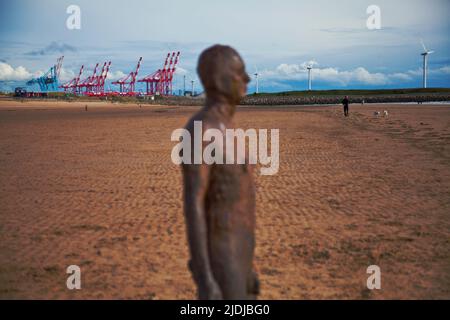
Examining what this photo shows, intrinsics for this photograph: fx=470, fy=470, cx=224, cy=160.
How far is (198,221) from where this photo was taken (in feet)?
9.72

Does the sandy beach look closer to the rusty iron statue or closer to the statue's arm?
the rusty iron statue

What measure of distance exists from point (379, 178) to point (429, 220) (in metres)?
3.77

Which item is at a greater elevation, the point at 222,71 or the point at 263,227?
the point at 222,71

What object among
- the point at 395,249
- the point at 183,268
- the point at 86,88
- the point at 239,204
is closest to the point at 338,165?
the point at 395,249

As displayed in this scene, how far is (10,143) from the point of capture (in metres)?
20.4

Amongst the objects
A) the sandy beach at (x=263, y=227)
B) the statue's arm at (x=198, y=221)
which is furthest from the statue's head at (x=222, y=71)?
the sandy beach at (x=263, y=227)

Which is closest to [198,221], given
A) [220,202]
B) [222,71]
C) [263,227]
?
[220,202]

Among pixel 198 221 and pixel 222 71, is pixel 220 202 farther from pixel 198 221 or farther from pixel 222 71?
pixel 222 71

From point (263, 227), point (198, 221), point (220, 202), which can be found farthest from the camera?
point (263, 227)

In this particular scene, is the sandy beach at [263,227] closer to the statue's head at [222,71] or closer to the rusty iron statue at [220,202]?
the rusty iron statue at [220,202]

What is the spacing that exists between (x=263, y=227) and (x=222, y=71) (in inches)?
195

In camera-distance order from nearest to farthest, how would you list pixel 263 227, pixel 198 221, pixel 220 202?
pixel 198 221 → pixel 220 202 → pixel 263 227

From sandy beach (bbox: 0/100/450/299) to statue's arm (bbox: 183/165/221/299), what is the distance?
2.43 metres

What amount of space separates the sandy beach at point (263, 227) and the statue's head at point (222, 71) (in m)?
2.83
